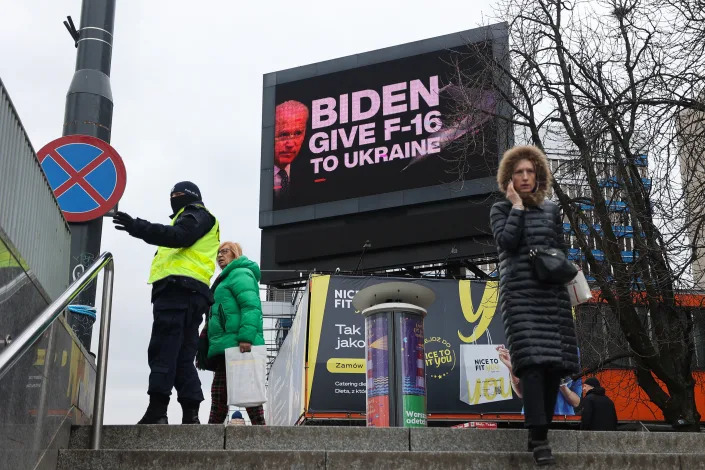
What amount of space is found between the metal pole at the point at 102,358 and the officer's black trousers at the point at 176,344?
1.42 feet

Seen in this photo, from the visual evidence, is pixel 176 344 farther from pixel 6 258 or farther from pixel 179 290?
pixel 6 258

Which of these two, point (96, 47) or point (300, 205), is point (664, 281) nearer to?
point (96, 47)

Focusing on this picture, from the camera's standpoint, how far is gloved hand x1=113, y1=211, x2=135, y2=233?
6.74 meters

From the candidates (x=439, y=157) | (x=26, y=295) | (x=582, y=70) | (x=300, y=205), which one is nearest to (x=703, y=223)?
(x=582, y=70)

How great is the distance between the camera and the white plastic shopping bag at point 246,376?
742 cm

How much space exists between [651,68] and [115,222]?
8.83m

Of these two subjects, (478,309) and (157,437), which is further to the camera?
(478,309)

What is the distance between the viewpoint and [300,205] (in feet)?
79.6

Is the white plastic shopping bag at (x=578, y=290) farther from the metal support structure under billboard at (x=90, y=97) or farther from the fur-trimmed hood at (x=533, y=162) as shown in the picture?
the metal support structure under billboard at (x=90, y=97)

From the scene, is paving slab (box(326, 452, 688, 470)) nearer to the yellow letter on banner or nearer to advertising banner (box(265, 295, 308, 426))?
advertising banner (box(265, 295, 308, 426))

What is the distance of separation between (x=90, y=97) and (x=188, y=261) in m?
1.84

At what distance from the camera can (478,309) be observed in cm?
1906

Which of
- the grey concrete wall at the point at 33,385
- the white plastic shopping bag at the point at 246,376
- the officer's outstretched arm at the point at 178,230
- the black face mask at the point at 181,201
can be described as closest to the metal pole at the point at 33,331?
the grey concrete wall at the point at 33,385

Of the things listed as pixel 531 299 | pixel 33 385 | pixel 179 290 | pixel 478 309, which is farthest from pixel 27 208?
pixel 478 309
